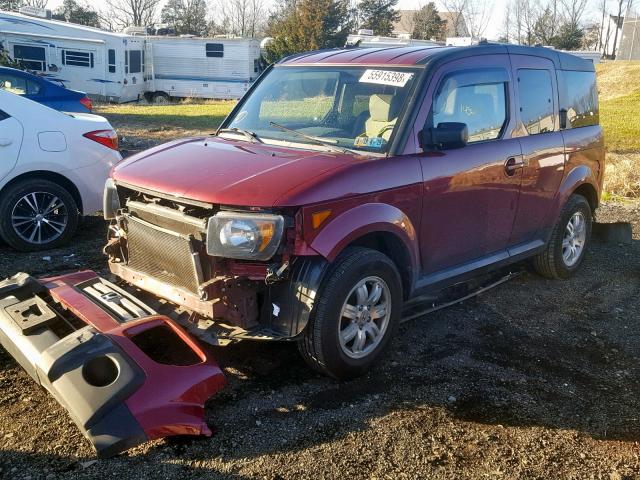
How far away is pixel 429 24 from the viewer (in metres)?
59.6

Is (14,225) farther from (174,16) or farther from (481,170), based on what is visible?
(174,16)

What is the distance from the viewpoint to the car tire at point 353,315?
12.8 ft

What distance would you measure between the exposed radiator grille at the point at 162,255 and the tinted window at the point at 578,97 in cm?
384

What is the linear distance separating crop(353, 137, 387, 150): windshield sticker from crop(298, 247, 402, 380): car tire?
75cm

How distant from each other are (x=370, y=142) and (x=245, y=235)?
4.19ft

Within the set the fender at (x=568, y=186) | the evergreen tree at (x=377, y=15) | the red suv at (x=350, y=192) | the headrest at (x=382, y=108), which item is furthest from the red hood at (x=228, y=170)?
the evergreen tree at (x=377, y=15)

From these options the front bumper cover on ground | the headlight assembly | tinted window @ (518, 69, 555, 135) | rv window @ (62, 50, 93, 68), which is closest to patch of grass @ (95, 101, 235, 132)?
rv window @ (62, 50, 93, 68)

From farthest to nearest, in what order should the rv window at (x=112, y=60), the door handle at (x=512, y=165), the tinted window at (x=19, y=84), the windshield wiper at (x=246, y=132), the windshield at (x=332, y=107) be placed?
the rv window at (x=112, y=60) < the tinted window at (x=19, y=84) < the door handle at (x=512, y=165) < the windshield wiper at (x=246, y=132) < the windshield at (x=332, y=107)

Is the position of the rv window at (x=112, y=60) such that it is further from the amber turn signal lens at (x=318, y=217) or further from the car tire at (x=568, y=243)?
the amber turn signal lens at (x=318, y=217)

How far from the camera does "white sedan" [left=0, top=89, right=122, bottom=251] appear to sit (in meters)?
6.35

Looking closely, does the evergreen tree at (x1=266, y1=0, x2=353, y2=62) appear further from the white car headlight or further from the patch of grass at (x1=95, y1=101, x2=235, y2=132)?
the white car headlight

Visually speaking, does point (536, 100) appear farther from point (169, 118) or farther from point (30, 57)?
point (30, 57)

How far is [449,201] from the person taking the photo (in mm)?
4703

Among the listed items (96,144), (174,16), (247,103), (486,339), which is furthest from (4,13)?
(174,16)
